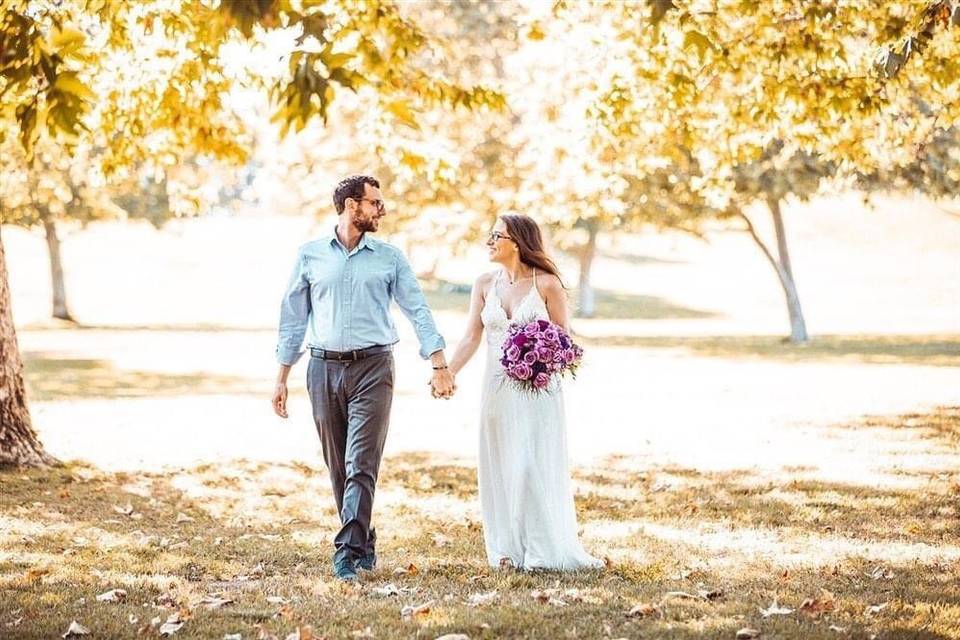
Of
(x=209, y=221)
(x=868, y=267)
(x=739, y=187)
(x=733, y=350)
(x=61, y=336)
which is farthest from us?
(x=209, y=221)

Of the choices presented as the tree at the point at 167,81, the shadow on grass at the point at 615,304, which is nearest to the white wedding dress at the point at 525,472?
the tree at the point at 167,81

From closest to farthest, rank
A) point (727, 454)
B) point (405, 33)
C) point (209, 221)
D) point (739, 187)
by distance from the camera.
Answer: point (405, 33)
point (727, 454)
point (739, 187)
point (209, 221)

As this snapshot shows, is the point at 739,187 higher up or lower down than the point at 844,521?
higher up

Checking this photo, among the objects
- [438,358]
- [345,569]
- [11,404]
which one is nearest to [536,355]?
[438,358]

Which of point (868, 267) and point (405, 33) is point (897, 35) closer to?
point (405, 33)

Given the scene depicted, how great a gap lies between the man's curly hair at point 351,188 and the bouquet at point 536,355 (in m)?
1.41

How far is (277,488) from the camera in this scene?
12844 mm

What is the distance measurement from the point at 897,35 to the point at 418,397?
1281 cm

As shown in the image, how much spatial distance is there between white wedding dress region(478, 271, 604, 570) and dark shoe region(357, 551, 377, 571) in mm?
827

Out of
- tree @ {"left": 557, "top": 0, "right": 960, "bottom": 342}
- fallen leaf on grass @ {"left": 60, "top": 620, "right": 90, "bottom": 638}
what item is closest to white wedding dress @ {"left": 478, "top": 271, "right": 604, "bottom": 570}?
fallen leaf on grass @ {"left": 60, "top": 620, "right": 90, "bottom": 638}

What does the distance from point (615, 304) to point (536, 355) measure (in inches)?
2621

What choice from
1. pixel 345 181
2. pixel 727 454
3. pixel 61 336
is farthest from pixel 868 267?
pixel 345 181

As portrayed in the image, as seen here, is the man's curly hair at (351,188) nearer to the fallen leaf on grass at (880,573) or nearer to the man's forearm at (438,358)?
the man's forearm at (438,358)

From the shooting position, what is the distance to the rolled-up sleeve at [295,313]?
845cm
